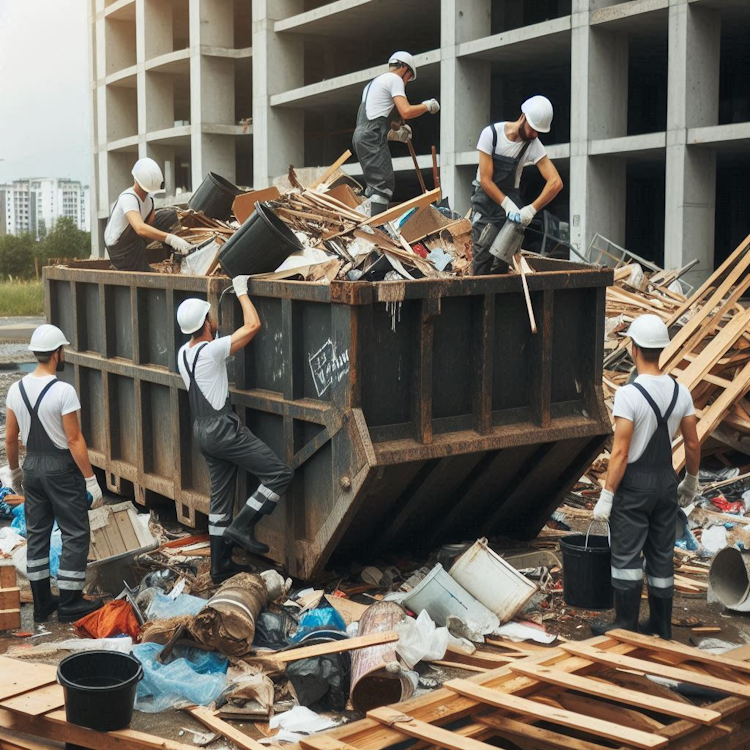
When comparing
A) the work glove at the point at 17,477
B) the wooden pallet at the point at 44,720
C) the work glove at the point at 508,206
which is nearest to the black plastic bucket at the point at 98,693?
the wooden pallet at the point at 44,720

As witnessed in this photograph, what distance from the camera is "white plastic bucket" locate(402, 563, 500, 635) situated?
595 centimetres

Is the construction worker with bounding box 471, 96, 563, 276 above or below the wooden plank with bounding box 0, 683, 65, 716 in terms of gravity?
above

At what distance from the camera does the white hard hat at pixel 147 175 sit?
824cm

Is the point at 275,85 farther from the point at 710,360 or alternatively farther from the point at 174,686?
the point at 174,686

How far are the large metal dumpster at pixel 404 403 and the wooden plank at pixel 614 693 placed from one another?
155 cm

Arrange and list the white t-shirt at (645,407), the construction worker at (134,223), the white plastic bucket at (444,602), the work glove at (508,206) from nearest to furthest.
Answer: the white t-shirt at (645,407)
the white plastic bucket at (444,602)
the work glove at (508,206)
the construction worker at (134,223)

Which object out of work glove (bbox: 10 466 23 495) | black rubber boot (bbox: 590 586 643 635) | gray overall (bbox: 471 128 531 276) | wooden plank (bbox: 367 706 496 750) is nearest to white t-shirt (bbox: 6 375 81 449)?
work glove (bbox: 10 466 23 495)

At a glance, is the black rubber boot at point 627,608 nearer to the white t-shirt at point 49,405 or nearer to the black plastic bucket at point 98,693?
the black plastic bucket at point 98,693

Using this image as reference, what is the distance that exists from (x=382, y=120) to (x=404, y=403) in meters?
3.70

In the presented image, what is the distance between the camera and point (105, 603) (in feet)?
21.9

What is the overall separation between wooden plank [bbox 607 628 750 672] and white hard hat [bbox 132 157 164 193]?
510 centimetres

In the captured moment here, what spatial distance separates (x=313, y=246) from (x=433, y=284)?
3.97ft

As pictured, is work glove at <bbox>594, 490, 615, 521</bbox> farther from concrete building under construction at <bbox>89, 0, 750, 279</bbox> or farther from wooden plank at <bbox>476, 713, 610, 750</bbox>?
concrete building under construction at <bbox>89, 0, 750, 279</bbox>

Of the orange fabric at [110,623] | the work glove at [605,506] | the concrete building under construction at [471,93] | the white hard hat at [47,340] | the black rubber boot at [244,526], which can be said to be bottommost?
the orange fabric at [110,623]
